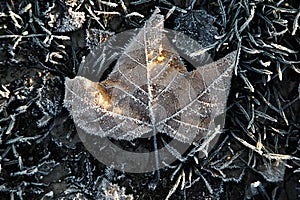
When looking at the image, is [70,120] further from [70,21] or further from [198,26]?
[198,26]

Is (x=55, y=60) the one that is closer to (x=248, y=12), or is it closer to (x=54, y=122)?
(x=54, y=122)

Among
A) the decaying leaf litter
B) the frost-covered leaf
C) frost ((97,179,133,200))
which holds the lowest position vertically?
frost ((97,179,133,200))

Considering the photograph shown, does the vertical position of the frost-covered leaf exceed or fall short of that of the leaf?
it exceeds it

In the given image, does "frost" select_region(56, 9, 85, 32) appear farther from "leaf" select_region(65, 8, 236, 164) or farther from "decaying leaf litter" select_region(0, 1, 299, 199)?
"leaf" select_region(65, 8, 236, 164)

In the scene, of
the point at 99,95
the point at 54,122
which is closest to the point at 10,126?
the point at 54,122

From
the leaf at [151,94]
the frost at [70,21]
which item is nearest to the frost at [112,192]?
the leaf at [151,94]

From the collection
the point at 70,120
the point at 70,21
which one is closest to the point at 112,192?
the point at 70,120

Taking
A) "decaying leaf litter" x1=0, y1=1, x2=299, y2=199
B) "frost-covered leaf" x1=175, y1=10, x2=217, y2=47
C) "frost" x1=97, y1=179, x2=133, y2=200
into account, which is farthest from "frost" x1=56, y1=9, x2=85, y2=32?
"frost" x1=97, y1=179, x2=133, y2=200
